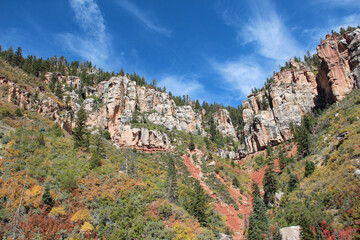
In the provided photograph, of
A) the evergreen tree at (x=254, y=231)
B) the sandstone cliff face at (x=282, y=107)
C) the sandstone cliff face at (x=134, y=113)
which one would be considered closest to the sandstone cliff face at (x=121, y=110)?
the sandstone cliff face at (x=134, y=113)

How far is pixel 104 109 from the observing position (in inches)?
2611

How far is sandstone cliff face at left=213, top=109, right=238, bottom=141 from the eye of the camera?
308ft

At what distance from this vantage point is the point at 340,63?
2269 inches

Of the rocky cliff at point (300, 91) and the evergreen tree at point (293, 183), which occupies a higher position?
the rocky cliff at point (300, 91)

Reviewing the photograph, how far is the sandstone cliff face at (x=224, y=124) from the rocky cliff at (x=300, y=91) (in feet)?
30.0

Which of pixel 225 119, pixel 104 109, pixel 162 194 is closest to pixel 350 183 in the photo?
pixel 162 194

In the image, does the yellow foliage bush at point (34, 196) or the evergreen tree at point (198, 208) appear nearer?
the yellow foliage bush at point (34, 196)

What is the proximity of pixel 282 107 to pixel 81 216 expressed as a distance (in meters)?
70.4

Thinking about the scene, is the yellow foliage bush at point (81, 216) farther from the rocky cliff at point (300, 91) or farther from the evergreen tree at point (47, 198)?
the rocky cliff at point (300, 91)

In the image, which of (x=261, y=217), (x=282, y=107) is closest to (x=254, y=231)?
(x=261, y=217)

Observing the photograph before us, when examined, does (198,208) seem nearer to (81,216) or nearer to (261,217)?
(261,217)

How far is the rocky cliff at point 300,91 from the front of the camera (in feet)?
185

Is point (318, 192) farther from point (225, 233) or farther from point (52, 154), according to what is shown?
point (52, 154)

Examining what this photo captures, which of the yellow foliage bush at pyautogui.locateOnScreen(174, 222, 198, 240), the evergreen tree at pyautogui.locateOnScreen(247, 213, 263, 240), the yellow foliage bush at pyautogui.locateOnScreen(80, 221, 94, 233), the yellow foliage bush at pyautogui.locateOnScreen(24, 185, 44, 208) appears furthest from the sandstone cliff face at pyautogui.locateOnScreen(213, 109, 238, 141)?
the yellow foliage bush at pyautogui.locateOnScreen(24, 185, 44, 208)
